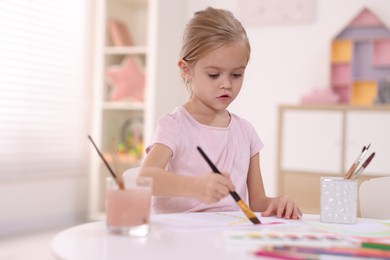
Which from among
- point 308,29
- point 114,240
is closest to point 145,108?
point 308,29

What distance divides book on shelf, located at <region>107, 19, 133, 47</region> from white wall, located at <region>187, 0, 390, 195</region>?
759mm

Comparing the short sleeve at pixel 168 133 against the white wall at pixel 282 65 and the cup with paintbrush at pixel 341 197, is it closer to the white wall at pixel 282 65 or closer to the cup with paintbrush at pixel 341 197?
the cup with paintbrush at pixel 341 197

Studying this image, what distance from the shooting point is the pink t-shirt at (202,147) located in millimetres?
1382

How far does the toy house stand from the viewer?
146 inches

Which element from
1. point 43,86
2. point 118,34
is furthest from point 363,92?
point 43,86

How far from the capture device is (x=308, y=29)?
397 cm

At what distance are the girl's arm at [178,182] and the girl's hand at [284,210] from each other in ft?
0.58

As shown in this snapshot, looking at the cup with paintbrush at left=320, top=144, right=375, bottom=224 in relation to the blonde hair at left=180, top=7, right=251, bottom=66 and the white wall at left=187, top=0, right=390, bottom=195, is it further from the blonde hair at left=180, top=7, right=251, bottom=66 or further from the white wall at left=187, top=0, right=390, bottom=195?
the white wall at left=187, top=0, right=390, bottom=195

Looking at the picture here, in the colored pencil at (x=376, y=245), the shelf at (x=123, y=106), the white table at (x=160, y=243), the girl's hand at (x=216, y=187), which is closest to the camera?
the white table at (x=160, y=243)

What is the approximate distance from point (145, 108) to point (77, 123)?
0.52 metres

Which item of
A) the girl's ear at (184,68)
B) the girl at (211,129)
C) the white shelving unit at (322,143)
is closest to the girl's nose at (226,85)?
the girl at (211,129)

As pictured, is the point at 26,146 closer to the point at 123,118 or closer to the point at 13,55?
the point at 13,55

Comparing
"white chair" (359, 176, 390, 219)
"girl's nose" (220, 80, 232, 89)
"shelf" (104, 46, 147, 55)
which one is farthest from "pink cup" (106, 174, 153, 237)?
"shelf" (104, 46, 147, 55)

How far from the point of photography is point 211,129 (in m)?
1.51
